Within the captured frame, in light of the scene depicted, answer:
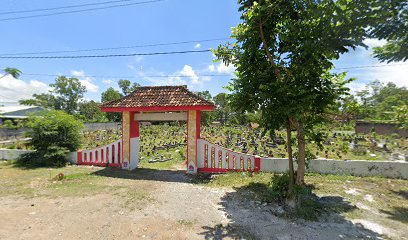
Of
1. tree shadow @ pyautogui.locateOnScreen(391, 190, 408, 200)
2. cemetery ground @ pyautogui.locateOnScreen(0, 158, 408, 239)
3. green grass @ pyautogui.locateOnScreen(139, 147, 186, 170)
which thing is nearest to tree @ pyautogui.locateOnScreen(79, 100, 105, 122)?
green grass @ pyautogui.locateOnScreen(139, 147, 186, 170)

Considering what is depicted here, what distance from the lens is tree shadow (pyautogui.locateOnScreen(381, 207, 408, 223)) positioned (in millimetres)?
5336

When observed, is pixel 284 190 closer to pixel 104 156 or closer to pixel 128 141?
pixel 128 141

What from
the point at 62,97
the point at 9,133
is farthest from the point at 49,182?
the point at 62,97

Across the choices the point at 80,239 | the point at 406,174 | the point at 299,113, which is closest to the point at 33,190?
the point at 80,239

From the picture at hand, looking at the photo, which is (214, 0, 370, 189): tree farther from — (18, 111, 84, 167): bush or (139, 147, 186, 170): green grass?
(18, 111, 84, 167): bush

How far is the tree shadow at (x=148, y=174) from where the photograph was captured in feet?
28.3

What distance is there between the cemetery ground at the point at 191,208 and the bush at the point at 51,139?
1.97 m

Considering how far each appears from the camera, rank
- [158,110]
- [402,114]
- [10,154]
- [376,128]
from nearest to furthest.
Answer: [402,114] < [158,110] < [10,154] < [376,128]

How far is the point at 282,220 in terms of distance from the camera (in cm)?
528

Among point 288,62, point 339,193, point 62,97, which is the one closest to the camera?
point 288,62

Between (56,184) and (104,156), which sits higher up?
(104,156)

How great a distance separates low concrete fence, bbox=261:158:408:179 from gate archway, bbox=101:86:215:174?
9.86 ft

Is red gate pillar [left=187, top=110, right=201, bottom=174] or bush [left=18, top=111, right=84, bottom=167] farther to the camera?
bush [left=18, top=111, right=84, bottom=167]

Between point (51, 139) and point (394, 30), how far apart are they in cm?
1321
